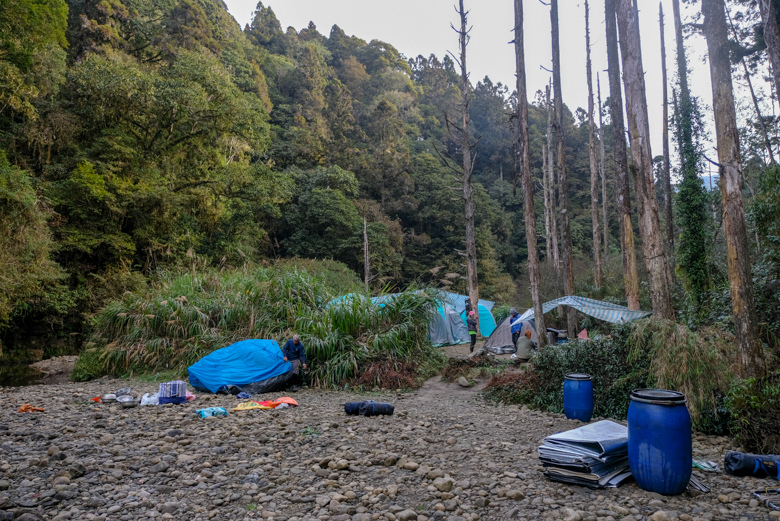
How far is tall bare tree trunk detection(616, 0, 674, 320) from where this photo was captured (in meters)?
7.41

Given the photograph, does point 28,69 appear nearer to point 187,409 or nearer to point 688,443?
→ point 187,409

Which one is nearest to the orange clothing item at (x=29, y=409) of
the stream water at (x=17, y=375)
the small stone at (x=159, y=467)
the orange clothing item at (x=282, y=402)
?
the orange clothing item at (x=282, y=402)

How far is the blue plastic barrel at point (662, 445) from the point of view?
10.3ft

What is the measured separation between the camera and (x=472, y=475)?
375 cm

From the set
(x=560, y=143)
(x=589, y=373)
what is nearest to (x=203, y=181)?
(x=560, y=143)

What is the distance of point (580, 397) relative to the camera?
573 centimetres

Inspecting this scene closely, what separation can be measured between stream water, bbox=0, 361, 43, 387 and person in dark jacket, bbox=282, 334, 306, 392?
6.91 m

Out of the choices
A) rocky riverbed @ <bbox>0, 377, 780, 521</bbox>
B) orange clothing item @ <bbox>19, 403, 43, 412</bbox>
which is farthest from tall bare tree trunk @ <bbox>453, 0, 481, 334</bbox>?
orange clothing item @ <bbox>19, 403, 43, 412</bbox>

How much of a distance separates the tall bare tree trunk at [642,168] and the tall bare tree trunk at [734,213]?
163cm

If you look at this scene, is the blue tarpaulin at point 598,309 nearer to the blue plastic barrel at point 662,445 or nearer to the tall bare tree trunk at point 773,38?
the tall bare tree trunk at point 773,38

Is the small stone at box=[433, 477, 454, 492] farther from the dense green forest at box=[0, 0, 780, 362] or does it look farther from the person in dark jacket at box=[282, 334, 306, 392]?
the dense green forest at box=[0, 0, 780, 362]

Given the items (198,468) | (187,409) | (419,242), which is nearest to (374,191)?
(419,242)

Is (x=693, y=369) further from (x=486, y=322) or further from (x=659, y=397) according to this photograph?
(x=486, y=322)

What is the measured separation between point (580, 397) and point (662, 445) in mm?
2647
